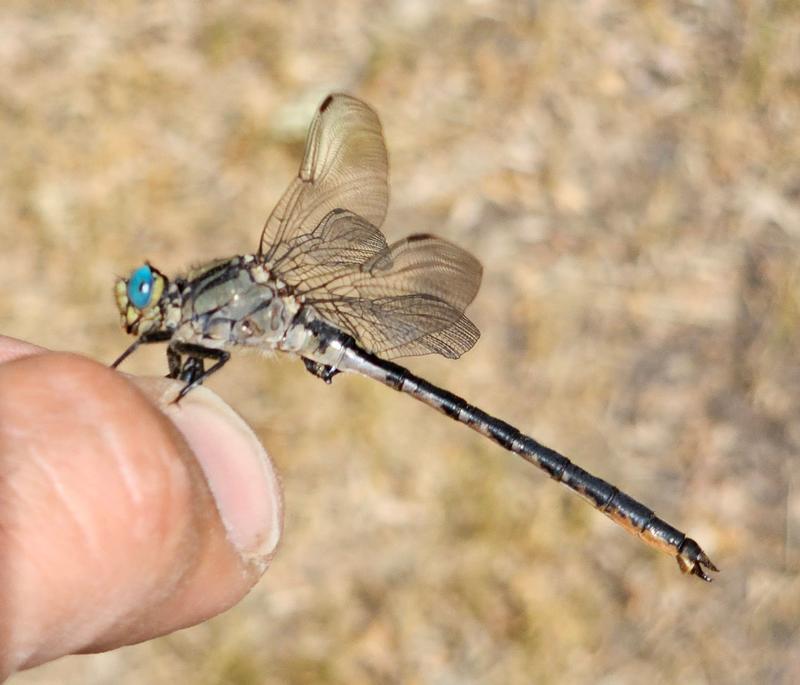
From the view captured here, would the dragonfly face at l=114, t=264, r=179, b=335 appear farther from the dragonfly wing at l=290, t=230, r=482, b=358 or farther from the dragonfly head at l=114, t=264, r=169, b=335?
the dragonfly wing at l=290, t=230, r=482, b=358

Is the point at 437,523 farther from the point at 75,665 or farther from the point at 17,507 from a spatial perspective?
the point at 17,507

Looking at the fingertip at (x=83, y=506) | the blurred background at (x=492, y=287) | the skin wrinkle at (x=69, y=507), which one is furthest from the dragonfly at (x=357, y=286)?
the blurred background at (x=492, y=287)

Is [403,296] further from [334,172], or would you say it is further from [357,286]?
[334,172]

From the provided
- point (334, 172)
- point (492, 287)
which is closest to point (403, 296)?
point (334, 172)

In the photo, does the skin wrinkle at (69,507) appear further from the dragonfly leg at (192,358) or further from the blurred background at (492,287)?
the blurred background at (492,287)

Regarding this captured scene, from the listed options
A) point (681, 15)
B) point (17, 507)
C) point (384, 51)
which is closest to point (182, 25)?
point (384, 51)

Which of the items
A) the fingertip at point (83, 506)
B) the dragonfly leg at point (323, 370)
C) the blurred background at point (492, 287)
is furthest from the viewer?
the blurred background at point (492, 287)

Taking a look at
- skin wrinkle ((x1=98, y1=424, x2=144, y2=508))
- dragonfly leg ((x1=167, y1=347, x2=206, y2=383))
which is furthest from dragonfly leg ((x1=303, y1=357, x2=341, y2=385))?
skin wrinkle ((x1=98, y1=424, x2=144, y2=508))
